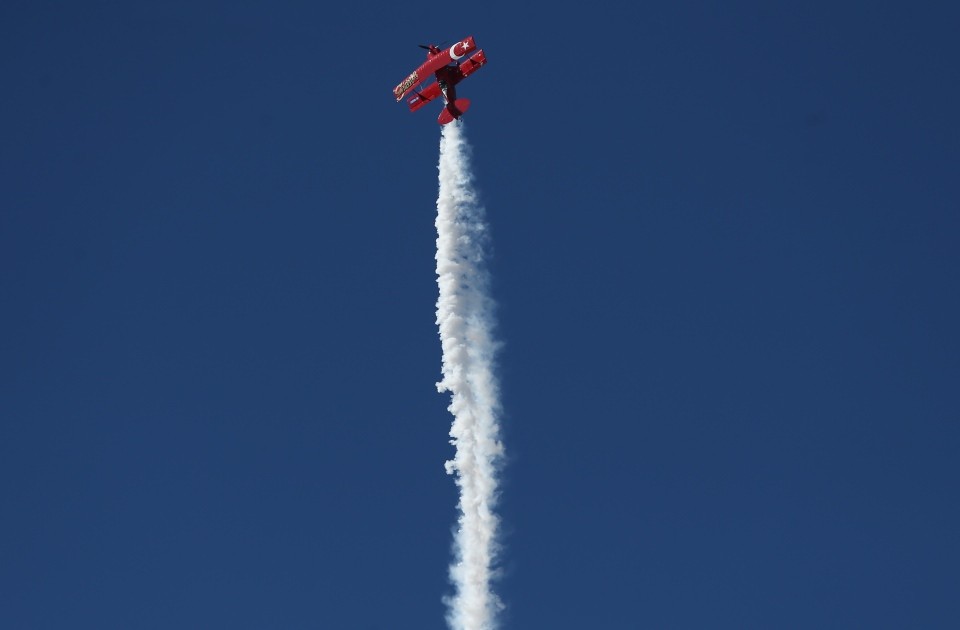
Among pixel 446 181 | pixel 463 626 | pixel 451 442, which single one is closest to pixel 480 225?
pixel 446 181

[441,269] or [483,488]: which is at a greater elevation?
[441,269]

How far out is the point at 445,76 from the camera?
100 metres

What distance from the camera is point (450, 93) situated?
10069cm

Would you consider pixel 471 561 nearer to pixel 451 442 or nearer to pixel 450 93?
pixel 451 442

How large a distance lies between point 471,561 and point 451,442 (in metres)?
4.67

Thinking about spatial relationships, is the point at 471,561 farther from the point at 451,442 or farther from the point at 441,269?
the point at 441,269

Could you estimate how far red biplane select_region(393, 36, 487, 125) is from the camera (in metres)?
99.2

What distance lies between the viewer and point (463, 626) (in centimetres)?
10025

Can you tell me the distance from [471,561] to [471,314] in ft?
31.4

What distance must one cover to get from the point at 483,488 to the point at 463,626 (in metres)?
5.43

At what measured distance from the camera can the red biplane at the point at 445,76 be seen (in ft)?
326

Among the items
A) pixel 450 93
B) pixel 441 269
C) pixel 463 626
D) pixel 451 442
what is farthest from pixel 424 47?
pixel 463 626

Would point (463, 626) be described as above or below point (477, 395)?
below

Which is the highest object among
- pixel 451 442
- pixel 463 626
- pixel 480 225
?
pixel 480 225
